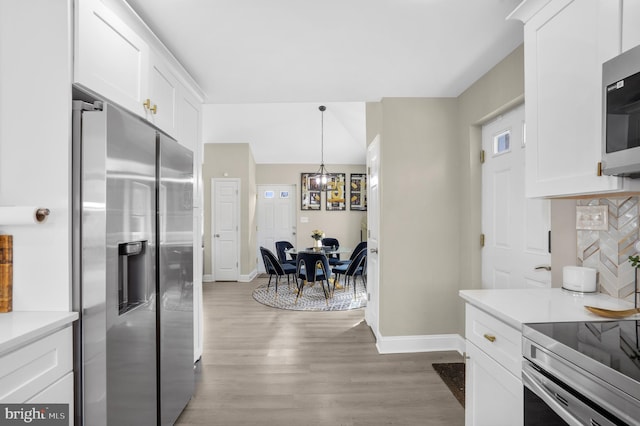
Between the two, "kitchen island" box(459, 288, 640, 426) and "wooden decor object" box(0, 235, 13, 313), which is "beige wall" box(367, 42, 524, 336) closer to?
"kitchen island" box(459, 288, 640, 426)

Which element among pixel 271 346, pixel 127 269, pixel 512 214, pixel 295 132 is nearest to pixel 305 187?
pixel 295 132

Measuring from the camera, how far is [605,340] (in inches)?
39.4

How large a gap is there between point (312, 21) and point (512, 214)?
75.8 inches

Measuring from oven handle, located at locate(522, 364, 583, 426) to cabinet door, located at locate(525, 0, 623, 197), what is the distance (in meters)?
0.76

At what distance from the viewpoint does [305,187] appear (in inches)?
295

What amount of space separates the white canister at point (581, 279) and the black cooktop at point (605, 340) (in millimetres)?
402

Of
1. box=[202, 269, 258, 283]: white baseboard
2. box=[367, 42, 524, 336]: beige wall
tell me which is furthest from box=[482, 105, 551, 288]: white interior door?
box=[202, 269, 258, 283]: white baseboard

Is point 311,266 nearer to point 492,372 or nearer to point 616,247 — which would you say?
point 492,372

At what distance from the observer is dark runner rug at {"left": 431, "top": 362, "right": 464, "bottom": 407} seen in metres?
2.31

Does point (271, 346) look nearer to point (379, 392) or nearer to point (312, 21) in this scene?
point (379, 392)

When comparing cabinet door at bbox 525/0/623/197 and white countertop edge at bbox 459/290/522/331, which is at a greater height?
cabinet door at bbox 525/0/623/197

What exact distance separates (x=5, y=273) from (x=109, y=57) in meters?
1.02

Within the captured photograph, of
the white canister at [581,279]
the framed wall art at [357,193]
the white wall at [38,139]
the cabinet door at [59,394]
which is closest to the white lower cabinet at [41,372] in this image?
the cabinet door at [59,394]

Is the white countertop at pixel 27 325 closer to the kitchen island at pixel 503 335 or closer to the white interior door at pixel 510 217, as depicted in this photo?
the kitchen island at pixel 503 335
